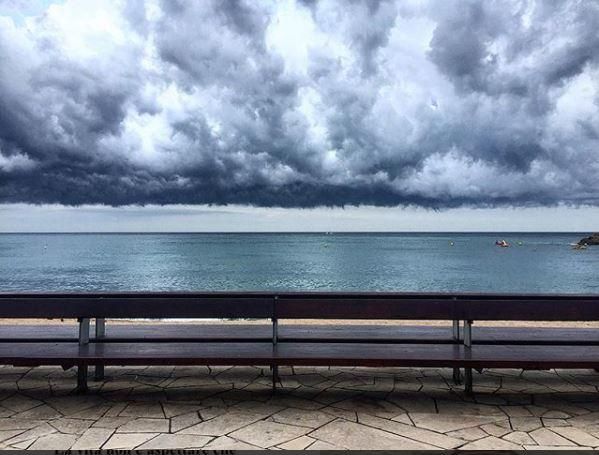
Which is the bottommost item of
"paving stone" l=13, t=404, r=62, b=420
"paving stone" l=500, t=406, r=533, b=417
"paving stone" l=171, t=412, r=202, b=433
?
"paving stone" l=500, t=406, r=533, b=417

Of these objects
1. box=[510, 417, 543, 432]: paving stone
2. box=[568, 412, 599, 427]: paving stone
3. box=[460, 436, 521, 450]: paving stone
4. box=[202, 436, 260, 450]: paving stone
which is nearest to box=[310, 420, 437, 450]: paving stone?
box=[460, 436, 521, 450]: paving stone

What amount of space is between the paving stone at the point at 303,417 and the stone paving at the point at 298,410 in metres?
0.02

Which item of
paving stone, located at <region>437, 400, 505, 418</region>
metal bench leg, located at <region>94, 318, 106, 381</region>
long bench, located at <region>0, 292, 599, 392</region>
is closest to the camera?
paving stone, located at <region>437, 400, 505, 418</region>

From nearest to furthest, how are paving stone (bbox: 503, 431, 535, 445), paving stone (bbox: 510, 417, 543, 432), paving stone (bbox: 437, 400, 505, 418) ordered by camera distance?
paving stone (bbox: 503, 431, 535, 445) < paving stone (bbox: 510, 417, 543, 432) < paving stone (bbox: 437, 400, 505, 418)

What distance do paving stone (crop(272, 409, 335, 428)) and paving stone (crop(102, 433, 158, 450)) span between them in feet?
3.39

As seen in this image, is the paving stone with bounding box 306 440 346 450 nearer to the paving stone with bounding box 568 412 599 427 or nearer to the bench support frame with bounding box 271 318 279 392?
the bench support frame with bounding box 271 318 279 392

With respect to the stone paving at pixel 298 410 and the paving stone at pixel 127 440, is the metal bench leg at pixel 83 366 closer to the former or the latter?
the stone paving at pixel 298 410

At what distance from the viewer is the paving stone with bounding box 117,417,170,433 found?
390 cm

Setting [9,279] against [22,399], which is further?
[9,279]

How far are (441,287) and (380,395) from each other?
125 ft

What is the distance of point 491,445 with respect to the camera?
3615 millimetres

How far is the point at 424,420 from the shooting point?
4.12 metres

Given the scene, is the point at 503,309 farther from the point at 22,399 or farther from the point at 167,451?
the point at 22,399

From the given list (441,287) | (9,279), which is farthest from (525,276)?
(9,279)
